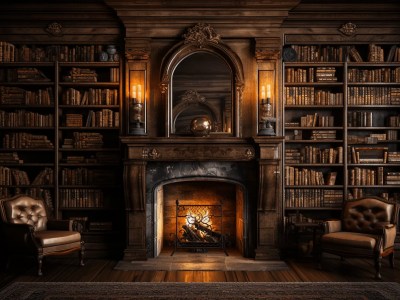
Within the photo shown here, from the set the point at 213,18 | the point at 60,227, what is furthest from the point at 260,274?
the point at 213,18

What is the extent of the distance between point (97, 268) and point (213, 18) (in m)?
3.78

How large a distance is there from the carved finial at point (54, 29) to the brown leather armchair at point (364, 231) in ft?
15.3

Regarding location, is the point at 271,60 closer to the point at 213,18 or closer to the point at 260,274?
the point at 213,18

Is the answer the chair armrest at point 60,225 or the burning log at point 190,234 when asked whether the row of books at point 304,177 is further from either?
the chair armrest at point 60,225

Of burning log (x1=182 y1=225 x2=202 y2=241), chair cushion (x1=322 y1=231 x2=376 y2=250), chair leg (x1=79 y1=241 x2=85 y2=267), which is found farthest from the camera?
burning log (x1=182 y1=225 x2=202 y2=241)

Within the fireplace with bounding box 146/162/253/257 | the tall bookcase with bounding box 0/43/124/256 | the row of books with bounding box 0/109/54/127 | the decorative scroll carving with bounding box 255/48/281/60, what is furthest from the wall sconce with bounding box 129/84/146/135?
the decorative scroll carving with bounding box 255/48/281/60

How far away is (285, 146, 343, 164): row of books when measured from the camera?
6406 mm

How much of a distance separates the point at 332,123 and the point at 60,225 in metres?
4.17

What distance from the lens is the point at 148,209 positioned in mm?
6121

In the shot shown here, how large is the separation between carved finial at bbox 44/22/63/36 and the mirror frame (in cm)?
159

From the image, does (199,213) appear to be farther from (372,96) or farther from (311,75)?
(372,96)

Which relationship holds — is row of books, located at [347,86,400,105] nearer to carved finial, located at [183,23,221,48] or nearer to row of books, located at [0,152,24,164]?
carved finial, located at [183,23,221,48]

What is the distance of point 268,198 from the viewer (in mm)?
6039

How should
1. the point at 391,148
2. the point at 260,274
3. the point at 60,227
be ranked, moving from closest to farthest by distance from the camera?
the point at 260,274
the point at 60,227
the point at 391,148
